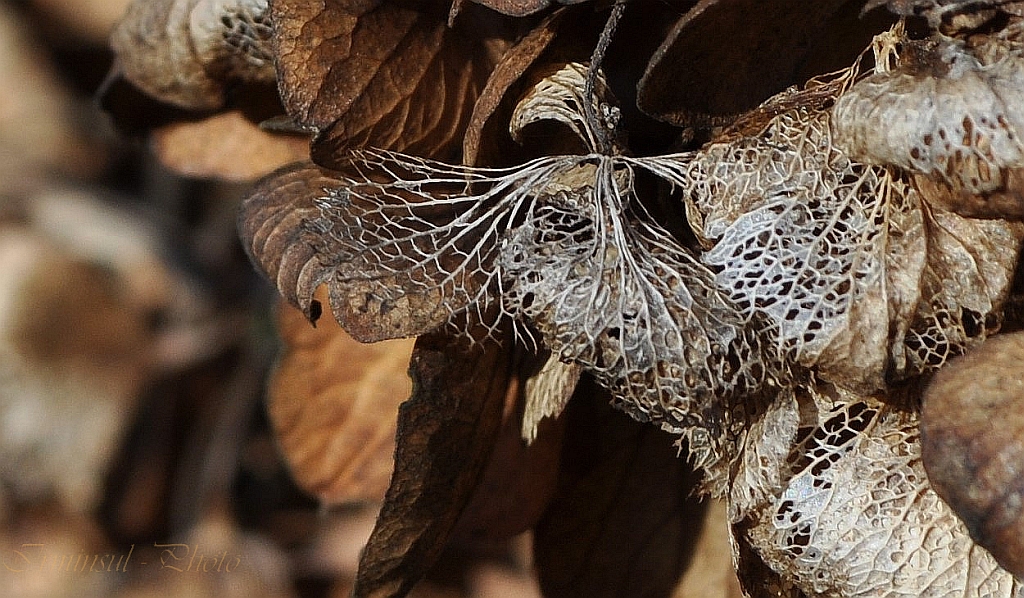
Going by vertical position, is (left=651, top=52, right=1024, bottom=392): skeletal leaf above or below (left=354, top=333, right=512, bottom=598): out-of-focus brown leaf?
above

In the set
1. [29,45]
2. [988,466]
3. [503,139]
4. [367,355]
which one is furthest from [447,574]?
[29,45]

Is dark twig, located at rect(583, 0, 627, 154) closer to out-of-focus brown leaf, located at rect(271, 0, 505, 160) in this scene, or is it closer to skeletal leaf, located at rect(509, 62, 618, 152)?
skeletal leaf, located at rect(509, 62, 618, 152)

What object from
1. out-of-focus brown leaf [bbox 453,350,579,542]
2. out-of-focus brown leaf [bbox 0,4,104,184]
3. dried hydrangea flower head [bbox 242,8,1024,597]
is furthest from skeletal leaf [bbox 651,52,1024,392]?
out-of-focus brown leaf [bbox 0,4,104,184]

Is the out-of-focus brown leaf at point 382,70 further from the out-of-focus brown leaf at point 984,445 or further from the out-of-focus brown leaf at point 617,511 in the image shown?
the out-of-focus brown leaf at point 984,445

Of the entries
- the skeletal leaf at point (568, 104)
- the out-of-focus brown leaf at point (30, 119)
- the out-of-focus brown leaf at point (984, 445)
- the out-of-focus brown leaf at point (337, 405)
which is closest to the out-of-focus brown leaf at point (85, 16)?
the out-of-focus brown leaf at point (30, 119)

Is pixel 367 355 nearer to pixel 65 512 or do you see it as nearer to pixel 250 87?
pixel 250 87

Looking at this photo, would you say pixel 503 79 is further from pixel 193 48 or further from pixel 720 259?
pixel 193 48

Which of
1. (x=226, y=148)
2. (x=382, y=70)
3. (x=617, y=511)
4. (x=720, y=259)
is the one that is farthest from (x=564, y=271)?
(x=226, y=148)
